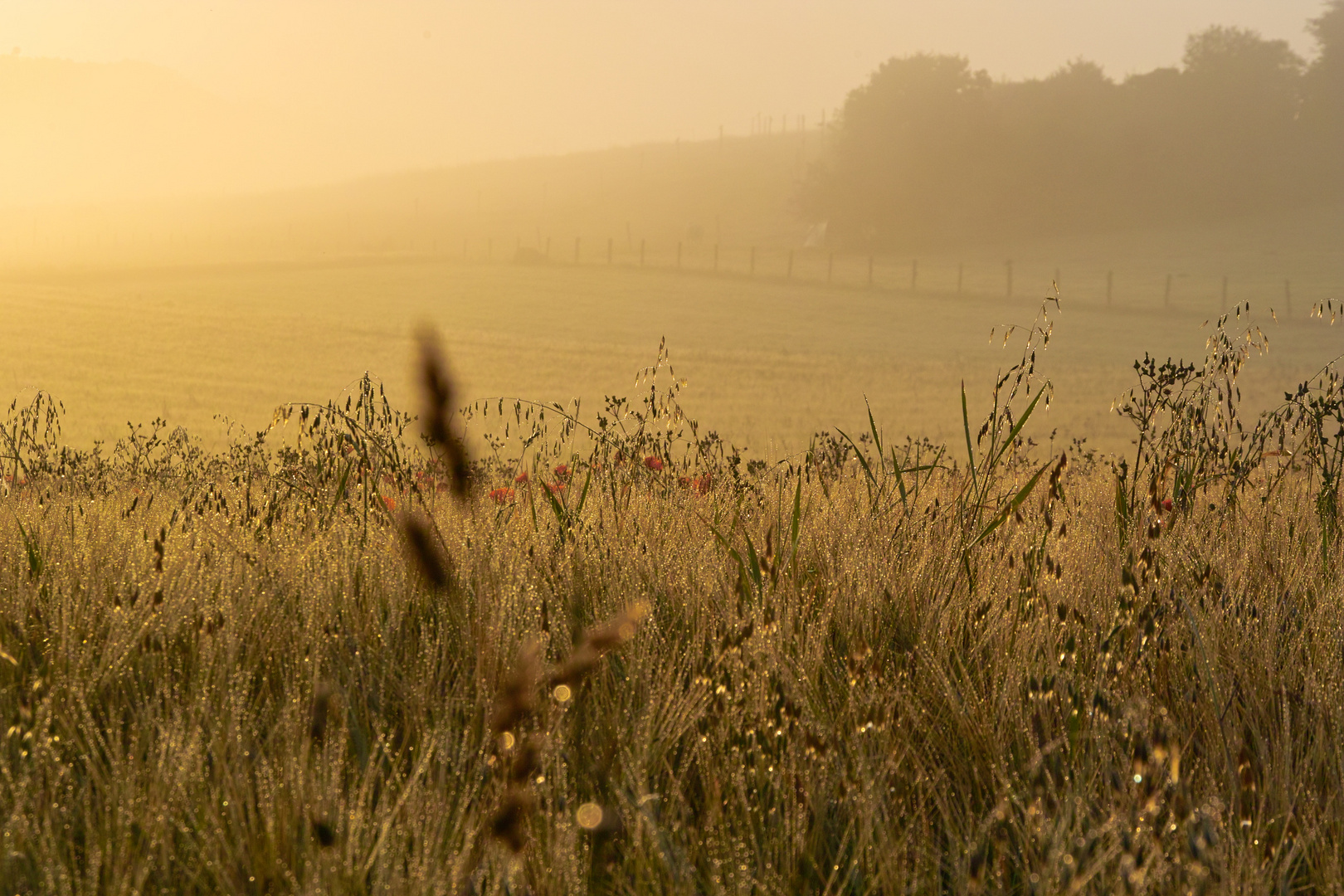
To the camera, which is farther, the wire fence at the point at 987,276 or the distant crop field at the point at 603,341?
the wire fence at the point at 987,276

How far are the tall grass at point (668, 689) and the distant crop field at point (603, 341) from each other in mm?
1595

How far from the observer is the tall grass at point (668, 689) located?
1410mm

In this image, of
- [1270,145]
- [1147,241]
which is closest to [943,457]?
[1147,241]

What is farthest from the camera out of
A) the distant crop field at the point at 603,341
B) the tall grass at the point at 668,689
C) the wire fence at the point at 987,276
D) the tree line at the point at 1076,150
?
the tree line at the point at 1076,150

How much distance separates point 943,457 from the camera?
5.01m

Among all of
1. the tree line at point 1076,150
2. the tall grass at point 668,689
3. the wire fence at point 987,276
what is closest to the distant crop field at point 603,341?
the wire fence at point 987,276

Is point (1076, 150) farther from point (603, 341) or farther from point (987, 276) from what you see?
point (603, 341)

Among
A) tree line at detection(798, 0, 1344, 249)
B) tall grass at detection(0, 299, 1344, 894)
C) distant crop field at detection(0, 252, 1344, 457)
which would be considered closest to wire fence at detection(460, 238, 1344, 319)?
distant crop field at detection(0, 252, 1344, 457)

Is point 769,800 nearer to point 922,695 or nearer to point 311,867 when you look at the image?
point 922,695

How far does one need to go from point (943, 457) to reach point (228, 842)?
4043 millimetres

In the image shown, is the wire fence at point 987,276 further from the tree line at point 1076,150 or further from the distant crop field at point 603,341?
the tree line at point 1076,150

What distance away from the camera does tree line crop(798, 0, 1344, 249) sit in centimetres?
5403

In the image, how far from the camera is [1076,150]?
5659 centimetres

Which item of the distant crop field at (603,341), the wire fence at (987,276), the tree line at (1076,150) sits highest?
the tree line at (1076,150)
